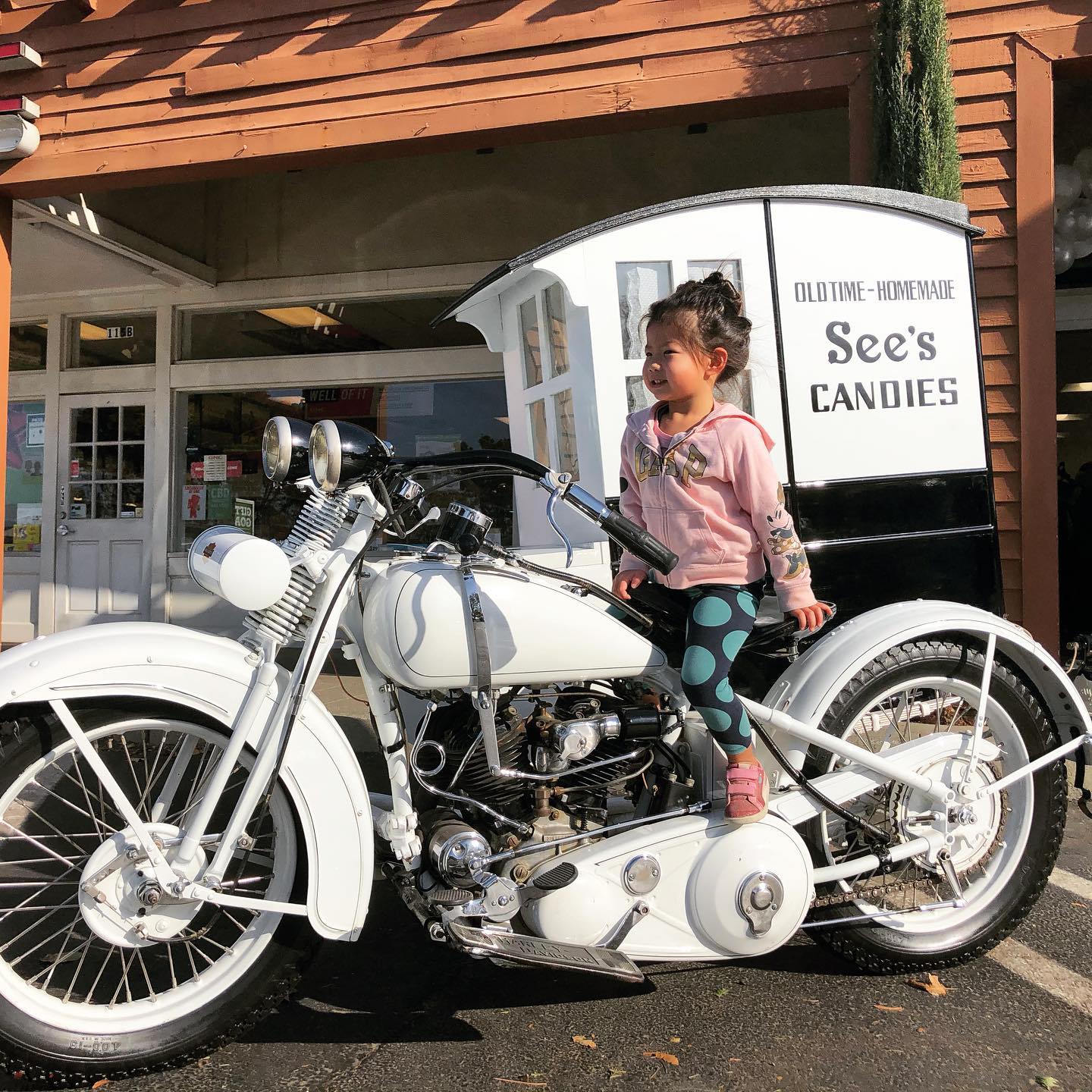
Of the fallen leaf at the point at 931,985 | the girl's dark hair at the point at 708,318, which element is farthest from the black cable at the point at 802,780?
the girl's dark hair at the point at 708,318

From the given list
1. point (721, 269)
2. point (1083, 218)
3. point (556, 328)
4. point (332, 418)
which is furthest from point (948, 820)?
point (332, 418)

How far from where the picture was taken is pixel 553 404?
14.6 feet

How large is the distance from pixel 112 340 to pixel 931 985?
8511 mm

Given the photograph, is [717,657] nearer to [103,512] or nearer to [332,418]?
[332,418]

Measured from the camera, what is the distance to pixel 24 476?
861cm

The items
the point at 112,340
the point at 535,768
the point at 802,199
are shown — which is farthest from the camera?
the point at 112,340

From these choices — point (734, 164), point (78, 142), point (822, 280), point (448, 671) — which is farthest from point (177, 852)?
point (734, 164)

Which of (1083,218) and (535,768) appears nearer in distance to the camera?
(535,768)

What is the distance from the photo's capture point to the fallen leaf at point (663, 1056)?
195cm

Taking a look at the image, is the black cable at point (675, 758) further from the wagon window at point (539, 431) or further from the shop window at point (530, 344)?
the shop window at point (530, 344)

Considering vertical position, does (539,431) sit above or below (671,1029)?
above

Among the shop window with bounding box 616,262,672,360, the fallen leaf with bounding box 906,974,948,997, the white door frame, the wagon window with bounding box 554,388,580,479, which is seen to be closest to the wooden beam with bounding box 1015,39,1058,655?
the shop window with bounding box 616,262,672,360

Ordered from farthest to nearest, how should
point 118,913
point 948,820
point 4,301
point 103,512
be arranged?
point 103,512
point 4,301
point 948,820
point 118,913

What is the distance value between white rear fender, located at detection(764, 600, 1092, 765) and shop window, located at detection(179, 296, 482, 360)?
18.3ft
